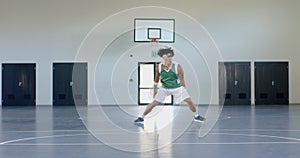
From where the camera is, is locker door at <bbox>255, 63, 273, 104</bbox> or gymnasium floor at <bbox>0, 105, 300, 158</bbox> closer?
gymnasium floor at <bbox>0, 105, 300, 158</bbox>

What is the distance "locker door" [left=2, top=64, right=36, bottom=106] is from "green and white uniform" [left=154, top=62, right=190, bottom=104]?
14.3 metres

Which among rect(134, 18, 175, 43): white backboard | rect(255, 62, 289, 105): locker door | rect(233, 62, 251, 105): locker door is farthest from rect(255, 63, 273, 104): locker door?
rect(134, 18, 175, 43): white backboard

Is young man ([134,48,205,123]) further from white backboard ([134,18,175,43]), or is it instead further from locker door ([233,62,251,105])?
locker door ([233,62,251,105])

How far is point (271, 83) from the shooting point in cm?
2427

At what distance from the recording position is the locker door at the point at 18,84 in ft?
78.5

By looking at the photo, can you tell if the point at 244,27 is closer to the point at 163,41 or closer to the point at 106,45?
the point at 163,41

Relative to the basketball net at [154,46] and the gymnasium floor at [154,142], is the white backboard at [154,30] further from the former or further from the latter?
the gymnasium floor at [154,142]

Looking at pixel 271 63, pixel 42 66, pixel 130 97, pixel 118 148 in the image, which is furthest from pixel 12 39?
pixel 118 148

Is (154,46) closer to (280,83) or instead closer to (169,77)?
(280,83)

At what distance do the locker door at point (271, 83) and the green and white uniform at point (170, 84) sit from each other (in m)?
13.7

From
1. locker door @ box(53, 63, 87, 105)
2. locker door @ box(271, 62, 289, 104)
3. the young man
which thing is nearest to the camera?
the young man

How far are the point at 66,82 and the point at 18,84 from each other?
8.61ft

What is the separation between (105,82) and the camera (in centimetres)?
2389

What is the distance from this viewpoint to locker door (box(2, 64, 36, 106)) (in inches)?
942
